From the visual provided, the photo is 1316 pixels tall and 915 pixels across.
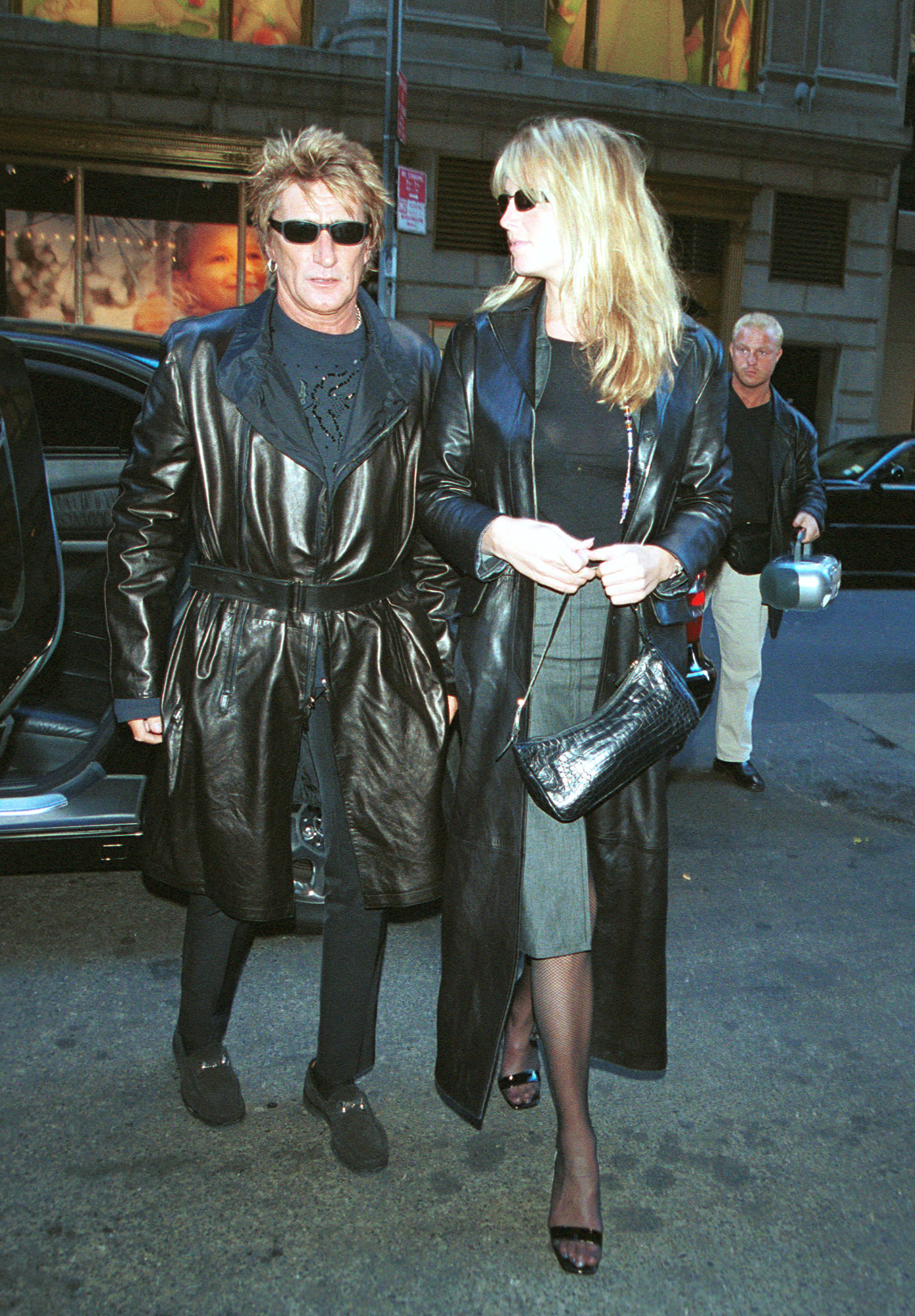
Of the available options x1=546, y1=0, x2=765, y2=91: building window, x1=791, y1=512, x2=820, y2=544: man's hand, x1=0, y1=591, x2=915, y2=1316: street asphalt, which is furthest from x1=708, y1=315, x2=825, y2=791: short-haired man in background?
x1=546, y1=0, x2=765, y2=91: building window

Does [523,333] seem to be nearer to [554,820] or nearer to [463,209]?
[554,820]

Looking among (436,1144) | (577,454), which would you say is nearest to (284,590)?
(577,454)

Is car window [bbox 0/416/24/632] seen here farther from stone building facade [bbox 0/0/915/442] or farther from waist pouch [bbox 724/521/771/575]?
stone building facade [bbox 0/0/915/442]

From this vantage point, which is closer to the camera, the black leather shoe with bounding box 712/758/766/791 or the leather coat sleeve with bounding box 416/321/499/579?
the leather coat sleeve with bounding box 416/321/499/579

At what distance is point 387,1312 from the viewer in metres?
2.26

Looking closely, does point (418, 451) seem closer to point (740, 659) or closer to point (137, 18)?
point (740, 659)

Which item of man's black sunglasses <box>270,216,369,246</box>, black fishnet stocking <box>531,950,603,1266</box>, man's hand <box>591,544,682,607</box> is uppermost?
man's black sunglasses <box>270,216,369,246</box>

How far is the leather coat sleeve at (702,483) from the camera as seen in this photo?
2535 mm

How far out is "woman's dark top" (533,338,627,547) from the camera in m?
2.47

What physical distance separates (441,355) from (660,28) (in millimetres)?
16660

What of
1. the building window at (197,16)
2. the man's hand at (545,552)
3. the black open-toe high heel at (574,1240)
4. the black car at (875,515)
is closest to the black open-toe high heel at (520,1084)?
the black open-toe high heel at (574,1240)

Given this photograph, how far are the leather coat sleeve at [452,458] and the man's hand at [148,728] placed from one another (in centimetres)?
72

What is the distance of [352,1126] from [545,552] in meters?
1.40

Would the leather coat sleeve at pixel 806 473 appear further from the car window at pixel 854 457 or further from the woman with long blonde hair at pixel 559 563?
the car window at pixel 854 457
